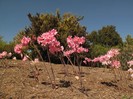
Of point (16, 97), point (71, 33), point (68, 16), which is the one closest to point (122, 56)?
point (71, 33)

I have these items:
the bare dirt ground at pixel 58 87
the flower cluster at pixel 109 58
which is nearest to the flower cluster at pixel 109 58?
the flower cluster at pixel 109 58

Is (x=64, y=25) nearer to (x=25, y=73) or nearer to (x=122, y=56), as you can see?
(x=122, y=56)

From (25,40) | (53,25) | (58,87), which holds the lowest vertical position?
(58,87)

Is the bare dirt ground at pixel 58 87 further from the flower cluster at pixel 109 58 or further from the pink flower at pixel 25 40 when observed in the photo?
the pink flower at pixel 25 40

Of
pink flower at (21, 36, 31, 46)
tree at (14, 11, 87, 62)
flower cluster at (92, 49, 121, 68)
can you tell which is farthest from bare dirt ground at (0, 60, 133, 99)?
tree at (14, 11, 87, 62)

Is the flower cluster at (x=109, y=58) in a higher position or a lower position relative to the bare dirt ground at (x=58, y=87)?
higher

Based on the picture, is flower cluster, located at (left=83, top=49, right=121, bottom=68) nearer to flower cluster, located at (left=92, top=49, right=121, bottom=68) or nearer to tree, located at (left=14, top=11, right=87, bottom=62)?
flower cluster, located at (left=92, top=49, right=121, bottom=68)

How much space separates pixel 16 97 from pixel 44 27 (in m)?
11.3

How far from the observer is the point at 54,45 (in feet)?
24.0

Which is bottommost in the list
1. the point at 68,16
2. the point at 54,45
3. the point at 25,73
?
the point at 25,73

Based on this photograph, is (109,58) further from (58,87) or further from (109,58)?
(58,87)

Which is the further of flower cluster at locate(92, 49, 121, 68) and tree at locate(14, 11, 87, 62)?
tree at locate(14, 11, 87, 62)

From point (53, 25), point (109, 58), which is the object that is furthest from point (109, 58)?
point (53, 25)

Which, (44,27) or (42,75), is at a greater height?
(44,27)
